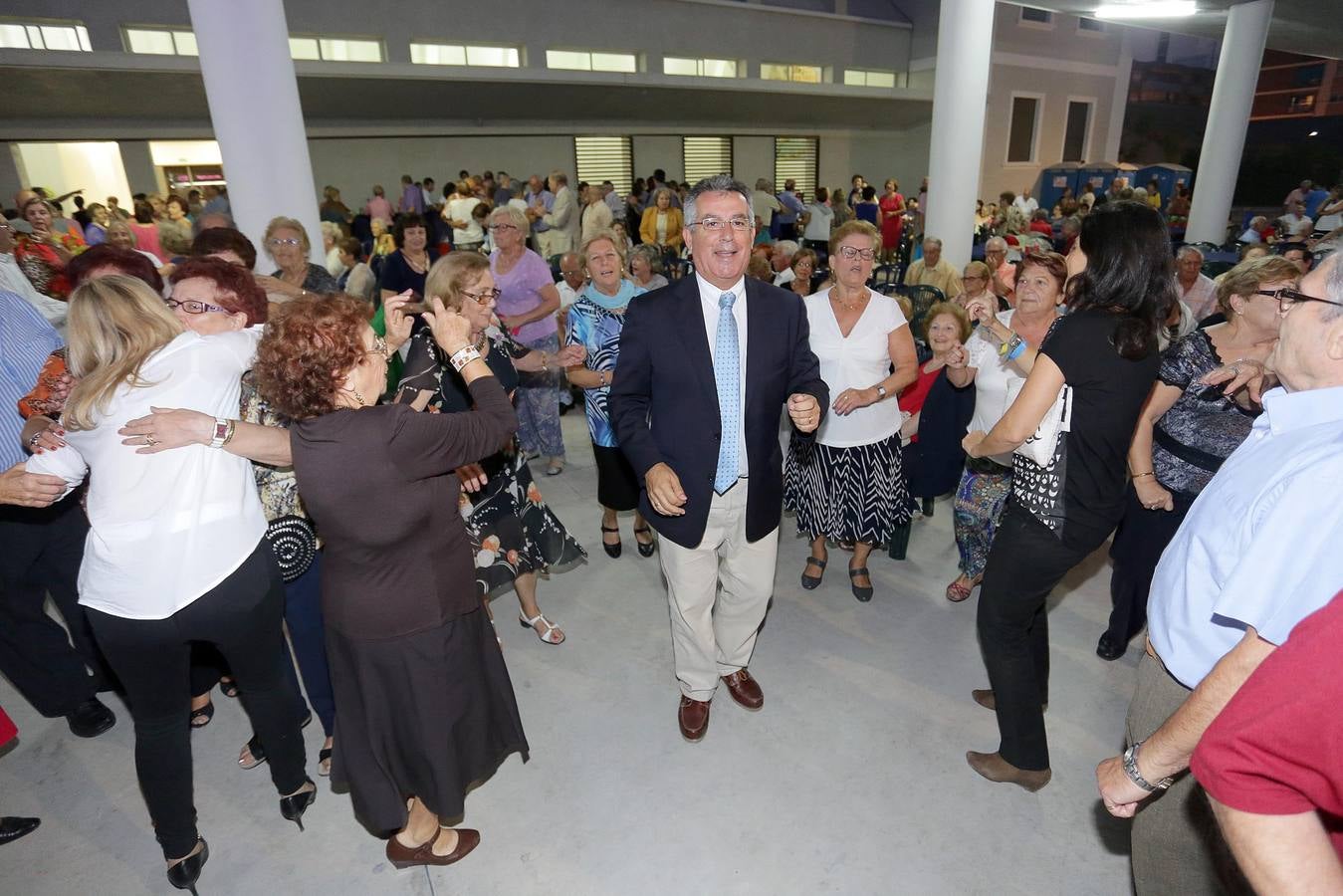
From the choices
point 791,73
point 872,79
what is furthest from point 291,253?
point 872,79

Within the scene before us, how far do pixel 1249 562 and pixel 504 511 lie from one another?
8.20 feet

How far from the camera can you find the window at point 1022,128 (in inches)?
793

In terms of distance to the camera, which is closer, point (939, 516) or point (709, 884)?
point (709, 884)

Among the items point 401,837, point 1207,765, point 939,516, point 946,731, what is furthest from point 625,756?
point 939,516

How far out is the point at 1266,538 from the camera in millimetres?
1104

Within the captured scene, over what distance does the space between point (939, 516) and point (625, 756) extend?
2593 mm

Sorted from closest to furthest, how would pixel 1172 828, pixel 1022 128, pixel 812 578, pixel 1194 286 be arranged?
pixel 1172 828, pixel 812 578, pixel 1194 286, pixel 1022 128

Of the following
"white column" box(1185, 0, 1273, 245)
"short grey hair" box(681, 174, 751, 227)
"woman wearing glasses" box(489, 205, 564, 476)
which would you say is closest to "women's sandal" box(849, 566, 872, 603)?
"short grey hair" box(681, 174, 751, 227)

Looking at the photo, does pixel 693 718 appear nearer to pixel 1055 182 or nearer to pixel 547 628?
pixel 547 628

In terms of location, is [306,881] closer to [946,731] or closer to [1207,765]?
[946,731]

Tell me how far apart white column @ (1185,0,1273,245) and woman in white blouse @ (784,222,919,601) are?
994 cm

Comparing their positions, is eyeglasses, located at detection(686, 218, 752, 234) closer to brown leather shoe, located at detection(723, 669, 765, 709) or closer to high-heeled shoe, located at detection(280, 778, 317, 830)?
brown leather shoe, located at detection(723, 669, 765, 709)

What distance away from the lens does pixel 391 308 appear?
212cm

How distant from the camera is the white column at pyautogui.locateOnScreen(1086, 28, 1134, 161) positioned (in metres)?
21.5
